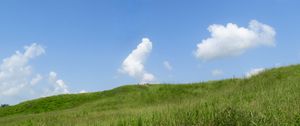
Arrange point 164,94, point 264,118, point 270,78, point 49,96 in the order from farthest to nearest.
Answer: point 49,96 → point 164,94 → point 270,78 → point 264,118

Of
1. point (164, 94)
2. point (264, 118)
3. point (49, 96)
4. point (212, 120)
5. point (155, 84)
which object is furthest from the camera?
point (49, 96)

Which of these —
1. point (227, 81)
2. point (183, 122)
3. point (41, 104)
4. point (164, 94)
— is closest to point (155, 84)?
point (164, 94)

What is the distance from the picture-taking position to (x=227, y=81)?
35375 mm

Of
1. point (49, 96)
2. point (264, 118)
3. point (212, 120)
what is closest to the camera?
point (264, 118)

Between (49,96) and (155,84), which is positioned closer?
(155,84)

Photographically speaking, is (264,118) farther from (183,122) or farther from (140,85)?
(140,85)

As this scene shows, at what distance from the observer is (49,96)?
143ft

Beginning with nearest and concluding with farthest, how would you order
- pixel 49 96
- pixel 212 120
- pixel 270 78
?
pixel 212 120
pixel 270 78
pixel 49 96

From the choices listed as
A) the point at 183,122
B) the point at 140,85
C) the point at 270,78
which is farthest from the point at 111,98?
the point at 183,122

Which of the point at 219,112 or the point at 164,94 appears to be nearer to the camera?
the point at 219,112

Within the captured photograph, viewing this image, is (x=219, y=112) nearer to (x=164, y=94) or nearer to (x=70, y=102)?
(x=164, y=94)

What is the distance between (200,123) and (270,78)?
2089 cm

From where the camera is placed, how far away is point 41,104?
136ft

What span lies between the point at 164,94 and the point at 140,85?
234 inches
